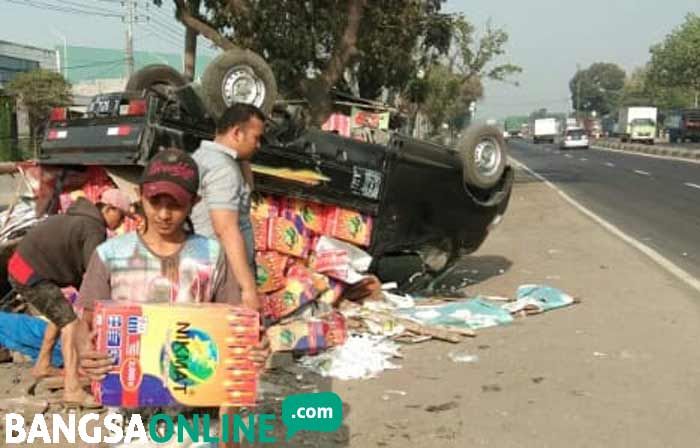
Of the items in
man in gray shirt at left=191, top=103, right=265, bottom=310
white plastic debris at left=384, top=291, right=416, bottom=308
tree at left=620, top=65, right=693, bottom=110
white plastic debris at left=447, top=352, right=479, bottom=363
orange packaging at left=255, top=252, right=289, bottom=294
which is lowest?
white plastic debris at left=447, top=352, right=479, bottom=363

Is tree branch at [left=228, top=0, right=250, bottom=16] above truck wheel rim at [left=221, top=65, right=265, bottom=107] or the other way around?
above

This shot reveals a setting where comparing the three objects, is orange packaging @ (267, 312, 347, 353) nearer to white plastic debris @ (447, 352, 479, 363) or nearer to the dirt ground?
the dirt ground

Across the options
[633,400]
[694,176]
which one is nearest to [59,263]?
[633,400]

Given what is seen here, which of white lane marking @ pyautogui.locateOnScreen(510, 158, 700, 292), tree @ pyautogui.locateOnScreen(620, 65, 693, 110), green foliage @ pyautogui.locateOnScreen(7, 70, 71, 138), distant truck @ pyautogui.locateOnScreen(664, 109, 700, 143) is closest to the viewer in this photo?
white lane marking @ pyautogui.locateOnScreen(510, 158, 700, 292)

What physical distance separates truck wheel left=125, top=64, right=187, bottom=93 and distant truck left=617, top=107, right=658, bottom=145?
2610 inches

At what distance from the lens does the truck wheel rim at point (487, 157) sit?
7754 millimetres

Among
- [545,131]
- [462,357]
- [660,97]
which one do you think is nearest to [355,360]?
[462,357]

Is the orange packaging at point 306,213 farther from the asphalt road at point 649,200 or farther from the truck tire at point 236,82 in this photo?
the asphalt road at point 649,200

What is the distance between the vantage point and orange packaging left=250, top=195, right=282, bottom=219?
6.47 m

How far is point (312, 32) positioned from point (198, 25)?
3.59 m

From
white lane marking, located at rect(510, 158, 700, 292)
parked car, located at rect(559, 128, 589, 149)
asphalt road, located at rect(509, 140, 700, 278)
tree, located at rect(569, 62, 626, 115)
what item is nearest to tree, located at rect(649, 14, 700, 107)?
parked car, located at rect(559, 128, 589, 149)

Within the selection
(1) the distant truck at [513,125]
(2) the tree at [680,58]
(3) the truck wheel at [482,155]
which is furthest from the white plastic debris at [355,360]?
(1) the distant truck at [513,125]

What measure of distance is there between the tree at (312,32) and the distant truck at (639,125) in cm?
5203

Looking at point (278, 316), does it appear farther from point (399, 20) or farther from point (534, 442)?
point (399, 20)
